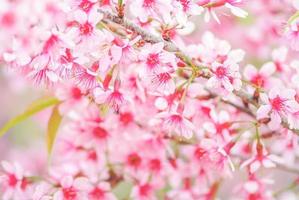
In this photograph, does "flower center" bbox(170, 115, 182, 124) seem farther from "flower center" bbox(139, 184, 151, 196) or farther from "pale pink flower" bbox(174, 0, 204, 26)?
"flower center" bbox(139, 184, 151, 196)

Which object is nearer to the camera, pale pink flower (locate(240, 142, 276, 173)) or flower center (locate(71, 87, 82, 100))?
pale pink flower (locate(240, 142, 276, 173))

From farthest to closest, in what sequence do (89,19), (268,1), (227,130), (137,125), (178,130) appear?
(268,1) → (137,125) → (227,130) → (178,130) → (89,19)

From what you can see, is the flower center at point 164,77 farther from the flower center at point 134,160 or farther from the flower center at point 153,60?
the flower center at point 134,160

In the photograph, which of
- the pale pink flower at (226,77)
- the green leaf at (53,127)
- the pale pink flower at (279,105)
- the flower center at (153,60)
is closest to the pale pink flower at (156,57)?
the flower center at (153,60)

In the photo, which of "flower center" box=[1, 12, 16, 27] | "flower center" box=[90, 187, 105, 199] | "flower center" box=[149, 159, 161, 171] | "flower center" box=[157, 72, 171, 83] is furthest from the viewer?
"flower center" box=[149, 159, 161, 171]

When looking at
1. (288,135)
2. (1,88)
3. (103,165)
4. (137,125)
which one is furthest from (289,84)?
(1,88)

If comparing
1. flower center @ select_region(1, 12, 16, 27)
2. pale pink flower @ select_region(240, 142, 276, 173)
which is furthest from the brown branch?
flower center @ select_region(1, 12, 16, 27)

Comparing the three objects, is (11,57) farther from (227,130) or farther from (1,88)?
(1,88)

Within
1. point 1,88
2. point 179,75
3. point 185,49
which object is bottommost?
point 1,88
